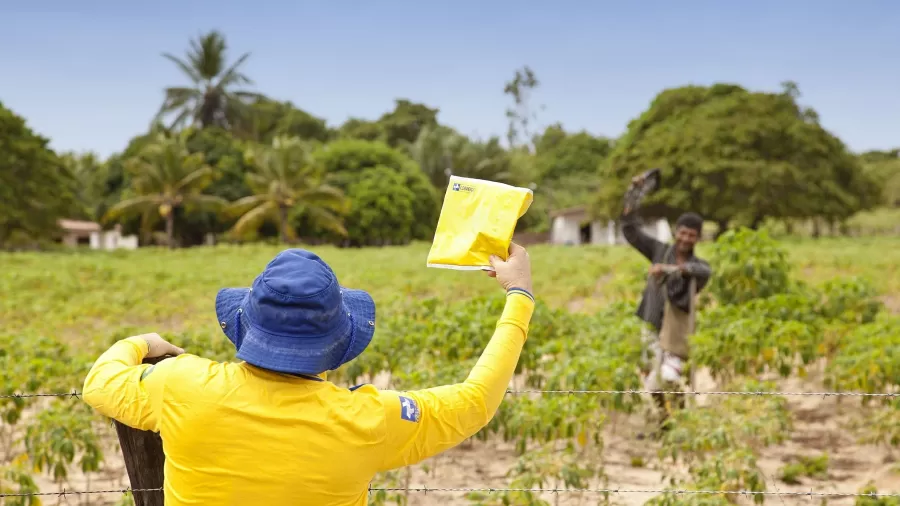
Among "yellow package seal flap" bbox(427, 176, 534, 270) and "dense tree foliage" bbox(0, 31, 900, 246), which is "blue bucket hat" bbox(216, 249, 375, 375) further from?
"dense tree foliage" bbox(0, 31, 900, 246)

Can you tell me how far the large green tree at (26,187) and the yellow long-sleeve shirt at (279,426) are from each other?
28.1m

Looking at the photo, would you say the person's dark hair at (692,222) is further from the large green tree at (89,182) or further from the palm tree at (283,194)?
the large green tree at (89,182)

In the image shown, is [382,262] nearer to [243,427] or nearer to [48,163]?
[48,163]

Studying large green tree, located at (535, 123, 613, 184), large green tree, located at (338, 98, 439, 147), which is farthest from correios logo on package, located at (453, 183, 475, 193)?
large green tree, located at (535, 123, 613, 184)

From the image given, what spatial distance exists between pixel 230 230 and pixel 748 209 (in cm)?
2150

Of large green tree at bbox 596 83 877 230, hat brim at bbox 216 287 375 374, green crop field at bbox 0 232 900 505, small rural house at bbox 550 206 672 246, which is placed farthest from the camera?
small rural house at bbox 550 206 672 246

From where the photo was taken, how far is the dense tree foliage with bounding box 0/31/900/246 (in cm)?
2897

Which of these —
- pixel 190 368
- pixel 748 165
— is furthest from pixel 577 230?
pixel 190 368

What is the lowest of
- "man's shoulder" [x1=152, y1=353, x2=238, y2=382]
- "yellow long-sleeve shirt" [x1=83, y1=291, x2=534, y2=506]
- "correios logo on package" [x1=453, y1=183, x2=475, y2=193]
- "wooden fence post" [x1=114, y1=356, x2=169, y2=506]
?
"wooden fence post" [x1=114, y1=356, x2=169, y2=506]

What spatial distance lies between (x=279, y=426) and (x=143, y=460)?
0.97 metres

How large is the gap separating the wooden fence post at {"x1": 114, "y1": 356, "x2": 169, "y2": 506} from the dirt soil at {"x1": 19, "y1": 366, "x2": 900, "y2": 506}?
2.54 meters

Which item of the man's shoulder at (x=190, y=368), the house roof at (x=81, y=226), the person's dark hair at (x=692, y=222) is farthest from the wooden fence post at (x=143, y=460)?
the house roof at (x=81, y=226)

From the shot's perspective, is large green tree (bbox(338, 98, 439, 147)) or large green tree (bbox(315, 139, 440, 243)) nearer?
large green tree (bbox(315, 139, 440, 243))

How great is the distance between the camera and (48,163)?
95.9ft
